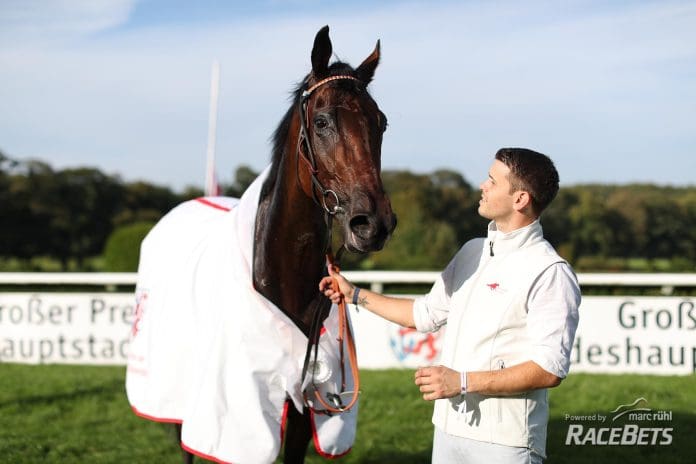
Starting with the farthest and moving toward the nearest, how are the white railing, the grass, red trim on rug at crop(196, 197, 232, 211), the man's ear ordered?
the white railing < the grass < red trim on rug at crop(196, 197, 232, 211) < the man's ear

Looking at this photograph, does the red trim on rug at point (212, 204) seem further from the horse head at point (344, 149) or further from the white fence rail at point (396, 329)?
the white fence rail at point (396, 329)

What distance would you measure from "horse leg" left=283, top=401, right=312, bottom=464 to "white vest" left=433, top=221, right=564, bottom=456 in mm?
942

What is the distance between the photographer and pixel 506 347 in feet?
7.65

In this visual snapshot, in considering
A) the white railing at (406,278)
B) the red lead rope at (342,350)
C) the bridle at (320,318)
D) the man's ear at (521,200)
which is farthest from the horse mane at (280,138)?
the white railing at (406,278)

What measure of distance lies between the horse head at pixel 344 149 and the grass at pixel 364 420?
2.46m

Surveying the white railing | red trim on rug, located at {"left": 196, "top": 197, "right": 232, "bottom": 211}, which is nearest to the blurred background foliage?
the white railing

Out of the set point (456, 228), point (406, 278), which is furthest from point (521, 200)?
point (456, 228)

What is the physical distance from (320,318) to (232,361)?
→ 1.21ft

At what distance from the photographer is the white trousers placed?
2.30m

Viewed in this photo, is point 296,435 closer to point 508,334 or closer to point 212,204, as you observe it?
point 508,334

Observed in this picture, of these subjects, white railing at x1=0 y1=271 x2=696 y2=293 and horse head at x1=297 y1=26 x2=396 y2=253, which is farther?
white railing at x1=0 y1=271 x2=696 y2=293

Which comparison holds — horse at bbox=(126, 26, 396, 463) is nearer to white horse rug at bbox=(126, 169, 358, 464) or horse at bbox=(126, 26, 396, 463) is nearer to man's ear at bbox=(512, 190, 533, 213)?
white horse rug at bbox=(126, 169, 358, 464)

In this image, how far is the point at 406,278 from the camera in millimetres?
7992

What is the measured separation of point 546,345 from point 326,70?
4.26 feet
